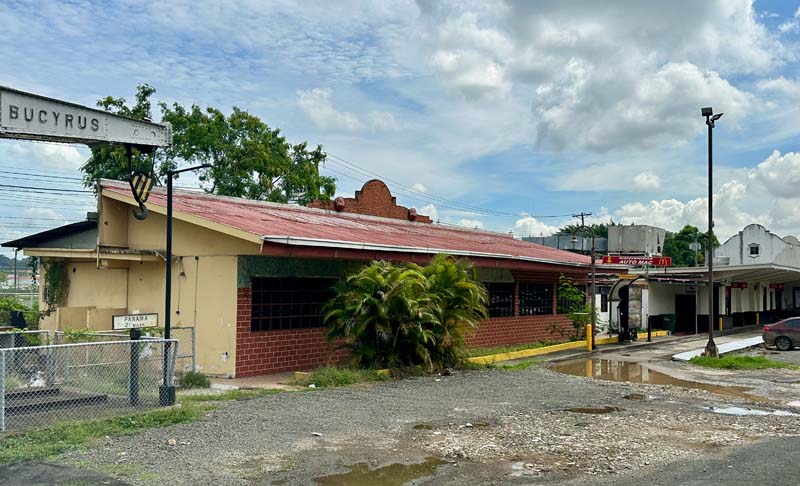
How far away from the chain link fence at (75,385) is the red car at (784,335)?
78.1 ft

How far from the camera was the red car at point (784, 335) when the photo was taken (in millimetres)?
27703

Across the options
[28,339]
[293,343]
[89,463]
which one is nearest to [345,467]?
[89,463]

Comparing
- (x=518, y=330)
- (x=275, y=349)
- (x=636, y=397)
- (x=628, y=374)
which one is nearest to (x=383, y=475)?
(x=636, y=397)

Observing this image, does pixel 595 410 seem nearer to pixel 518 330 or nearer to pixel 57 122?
pixel 57 122

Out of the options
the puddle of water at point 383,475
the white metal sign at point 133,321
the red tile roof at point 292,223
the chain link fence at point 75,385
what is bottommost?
the puddle of water at point 383,475

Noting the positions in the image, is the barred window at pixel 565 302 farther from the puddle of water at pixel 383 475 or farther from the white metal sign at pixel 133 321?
the puddle of water at pixel 383 475

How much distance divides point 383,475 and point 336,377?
6.73 metres

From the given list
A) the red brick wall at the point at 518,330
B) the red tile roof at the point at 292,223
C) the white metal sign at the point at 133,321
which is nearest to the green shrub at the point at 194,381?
the white metal sign at the point at 133,321

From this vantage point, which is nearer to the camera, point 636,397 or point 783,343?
point 636,397

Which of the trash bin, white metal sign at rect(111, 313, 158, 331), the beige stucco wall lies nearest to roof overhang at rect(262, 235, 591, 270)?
the beige stucco wall

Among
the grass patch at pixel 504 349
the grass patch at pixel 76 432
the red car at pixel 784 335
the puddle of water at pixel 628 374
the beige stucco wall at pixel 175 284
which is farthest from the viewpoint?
Answer: the red car at pixel 784 335

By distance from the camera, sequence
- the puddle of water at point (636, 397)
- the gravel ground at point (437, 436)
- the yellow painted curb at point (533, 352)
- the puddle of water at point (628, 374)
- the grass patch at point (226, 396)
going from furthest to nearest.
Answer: the yellow painted curb at point (533, 352), the puddle of water at point (628, 374), the puddle of water at point (636, 397), the grass patch at point (226, 396), the gravel ground at point (437, 436)

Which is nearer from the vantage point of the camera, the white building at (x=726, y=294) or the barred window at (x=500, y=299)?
the barred window at (x=500, y=299)

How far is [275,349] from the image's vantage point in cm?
1666
